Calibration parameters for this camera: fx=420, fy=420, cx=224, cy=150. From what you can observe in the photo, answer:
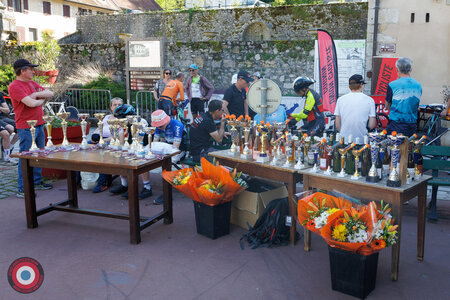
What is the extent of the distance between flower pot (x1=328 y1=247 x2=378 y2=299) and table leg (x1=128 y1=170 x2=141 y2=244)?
199cm

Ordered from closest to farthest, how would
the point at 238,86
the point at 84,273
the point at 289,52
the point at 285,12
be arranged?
the point at 84,273 < the point at 238,86 < the point at 289,52 < the point at 285,12

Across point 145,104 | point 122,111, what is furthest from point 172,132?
point 145,104

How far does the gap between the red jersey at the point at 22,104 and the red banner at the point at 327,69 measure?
5512mm

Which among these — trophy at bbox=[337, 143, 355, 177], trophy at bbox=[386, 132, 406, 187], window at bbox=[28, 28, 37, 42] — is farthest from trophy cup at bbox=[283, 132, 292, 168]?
window at bbox=[28, 28, 37, 42]

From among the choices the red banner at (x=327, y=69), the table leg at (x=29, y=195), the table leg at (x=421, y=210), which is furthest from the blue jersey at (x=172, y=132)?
the red banner at (x=327, y=69)

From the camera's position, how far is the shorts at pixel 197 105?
34.6ft

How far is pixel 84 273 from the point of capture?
12.0ft

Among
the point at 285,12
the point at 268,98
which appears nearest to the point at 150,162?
the point at 268,98

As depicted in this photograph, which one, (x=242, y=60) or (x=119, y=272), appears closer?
(x=119, y=272)

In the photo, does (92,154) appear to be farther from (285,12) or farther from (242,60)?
(285,12)

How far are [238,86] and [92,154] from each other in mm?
3160

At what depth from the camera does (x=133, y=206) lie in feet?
13.8

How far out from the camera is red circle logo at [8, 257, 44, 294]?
343 cm

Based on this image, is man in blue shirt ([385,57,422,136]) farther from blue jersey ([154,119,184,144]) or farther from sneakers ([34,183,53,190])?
sneakers ([34,183,53,190])
